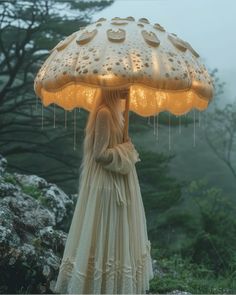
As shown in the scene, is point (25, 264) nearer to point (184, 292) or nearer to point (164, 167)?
point (184, 292)

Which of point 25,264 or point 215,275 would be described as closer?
point 25,264

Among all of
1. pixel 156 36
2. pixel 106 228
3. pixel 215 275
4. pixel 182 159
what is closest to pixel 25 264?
pixel 106 228

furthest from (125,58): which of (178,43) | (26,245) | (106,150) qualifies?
(26,245)

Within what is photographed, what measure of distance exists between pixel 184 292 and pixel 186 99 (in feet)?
6.26

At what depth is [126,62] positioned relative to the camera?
3.06m

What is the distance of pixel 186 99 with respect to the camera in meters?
3.92

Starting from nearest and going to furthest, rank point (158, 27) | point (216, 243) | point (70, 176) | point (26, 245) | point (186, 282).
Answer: point (158, 27), point (26, 245), point (186, 282), point (216, 243), point (70, 176)

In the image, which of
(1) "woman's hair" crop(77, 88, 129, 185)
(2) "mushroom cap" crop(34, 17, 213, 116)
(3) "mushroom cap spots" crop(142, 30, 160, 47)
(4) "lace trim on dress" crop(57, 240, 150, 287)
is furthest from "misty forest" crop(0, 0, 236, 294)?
(3) "mushroom cap spots" crop(142, 30, 160, 47)

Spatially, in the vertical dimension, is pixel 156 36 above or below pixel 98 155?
above

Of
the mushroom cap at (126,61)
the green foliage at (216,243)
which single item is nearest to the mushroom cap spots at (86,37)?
the mushroom cap at (126,61)

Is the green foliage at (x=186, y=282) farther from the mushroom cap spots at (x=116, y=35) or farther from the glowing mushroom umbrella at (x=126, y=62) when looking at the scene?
the mushroom cap spots at (x=116, y=35)

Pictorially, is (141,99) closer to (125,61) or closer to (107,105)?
(107,105)

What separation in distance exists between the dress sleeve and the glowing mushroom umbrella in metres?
0.20

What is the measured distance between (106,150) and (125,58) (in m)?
0.65
